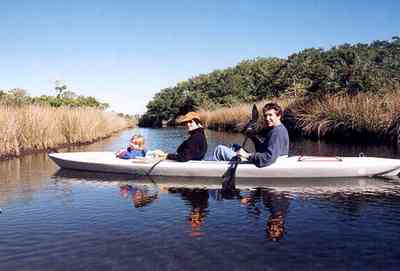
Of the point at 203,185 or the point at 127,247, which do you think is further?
the point at 203,185

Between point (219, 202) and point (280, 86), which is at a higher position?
point (280, 86)

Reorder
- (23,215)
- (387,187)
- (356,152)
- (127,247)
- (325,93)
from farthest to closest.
Answer: (325,93) < (356,152) < (387,187) < (23,215) < (127,247)

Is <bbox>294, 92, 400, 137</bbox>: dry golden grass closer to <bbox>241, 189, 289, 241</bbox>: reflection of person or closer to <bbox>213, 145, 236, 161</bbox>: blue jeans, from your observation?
<bbox>213, 145, 236, 161</bbox>: blue jeans

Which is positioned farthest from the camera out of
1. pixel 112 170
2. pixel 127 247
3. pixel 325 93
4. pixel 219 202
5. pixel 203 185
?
pixel 325 93

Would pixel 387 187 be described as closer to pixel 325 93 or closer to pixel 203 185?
pixel 203 185

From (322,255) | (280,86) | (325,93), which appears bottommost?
(322,255)

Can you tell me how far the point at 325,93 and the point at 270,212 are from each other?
14.9m

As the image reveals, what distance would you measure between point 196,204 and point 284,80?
3642 centimetres

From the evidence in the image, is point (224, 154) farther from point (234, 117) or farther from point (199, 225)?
point (234, 117)

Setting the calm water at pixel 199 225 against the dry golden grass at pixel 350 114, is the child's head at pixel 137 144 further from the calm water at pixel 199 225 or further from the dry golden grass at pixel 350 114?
the dry golden grass at pixel 350 114

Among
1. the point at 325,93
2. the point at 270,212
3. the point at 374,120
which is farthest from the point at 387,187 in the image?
the point at 325,93

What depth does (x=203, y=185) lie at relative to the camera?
7.75 m

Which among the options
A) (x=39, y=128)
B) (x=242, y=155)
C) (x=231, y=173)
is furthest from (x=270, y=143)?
(x=39, y=128)

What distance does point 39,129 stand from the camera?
13.4m
